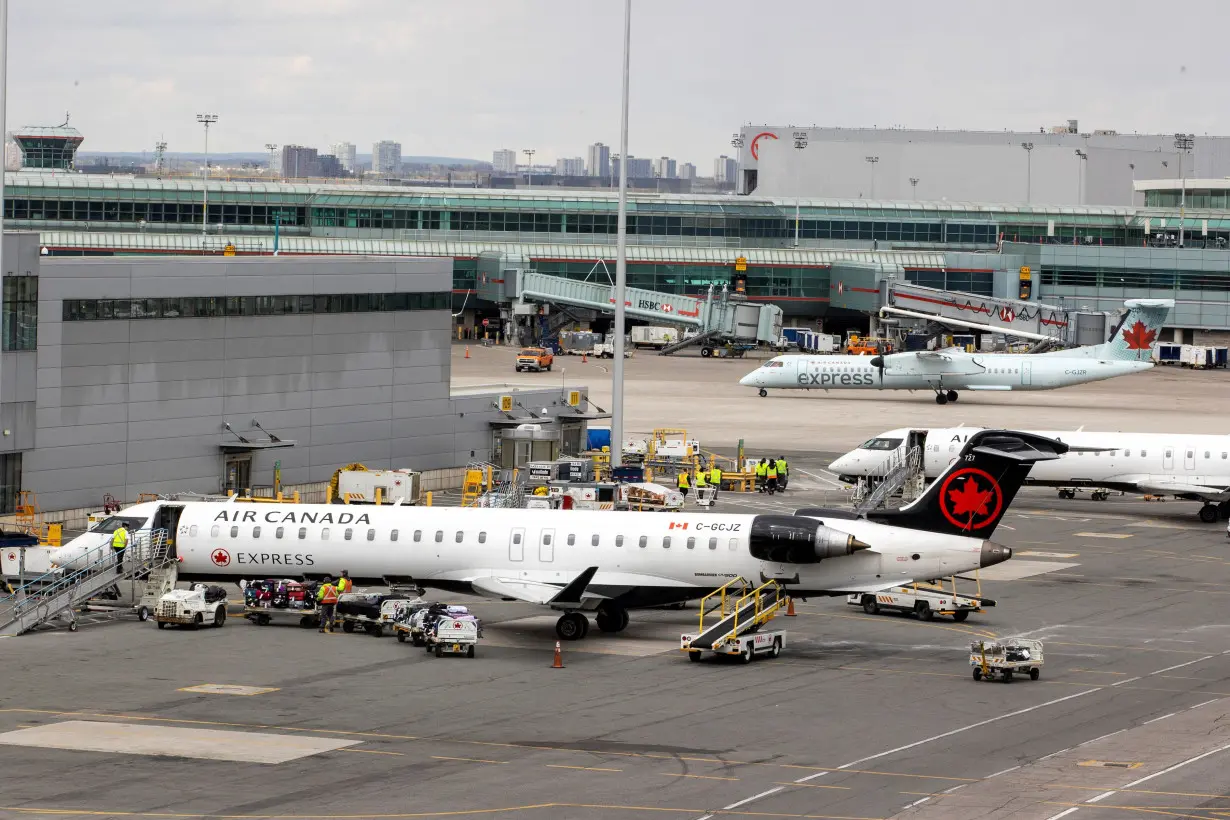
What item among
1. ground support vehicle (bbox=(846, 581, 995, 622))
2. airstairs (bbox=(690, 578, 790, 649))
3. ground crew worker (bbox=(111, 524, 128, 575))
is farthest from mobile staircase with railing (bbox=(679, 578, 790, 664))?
ground crew worker (bbox=(111, 524, 128, 575))

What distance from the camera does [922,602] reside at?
53.8 meters

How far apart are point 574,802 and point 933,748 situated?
8751 mm

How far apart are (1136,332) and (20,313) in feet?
267

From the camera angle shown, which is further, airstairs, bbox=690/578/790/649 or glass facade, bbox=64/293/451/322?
glass facade, bbox=64/293/451/322

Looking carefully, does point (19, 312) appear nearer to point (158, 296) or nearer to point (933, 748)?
point (158, 296)

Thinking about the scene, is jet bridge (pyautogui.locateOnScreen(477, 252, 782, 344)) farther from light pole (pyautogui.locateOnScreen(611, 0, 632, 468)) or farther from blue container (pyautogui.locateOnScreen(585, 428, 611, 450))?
light pole (pyautogui.locateOnScreen(611, 0, 632, 468))

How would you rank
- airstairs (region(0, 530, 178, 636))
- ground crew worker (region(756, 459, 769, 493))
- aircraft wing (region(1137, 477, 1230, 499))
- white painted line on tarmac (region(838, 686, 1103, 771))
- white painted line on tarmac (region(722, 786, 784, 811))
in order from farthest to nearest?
1. ground crew worker (region(756, 459, 769, 493))
2. aircraft wing (region(1137, 477, 1230, 499))
3. airstairs (region(0, 530, 178, 636))
4. white painted line on tarmac (region(838, 686, 1103, 771))
5. white painted line on tarmac (region(722, 786, 784, 811))

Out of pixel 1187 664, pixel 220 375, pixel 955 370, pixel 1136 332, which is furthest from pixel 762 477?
pixel 1136 332

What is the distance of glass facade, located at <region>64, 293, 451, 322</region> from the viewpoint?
65750 mm

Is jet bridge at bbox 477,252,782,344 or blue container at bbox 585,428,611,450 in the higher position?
jet bridge at bbox 477,252,782,344

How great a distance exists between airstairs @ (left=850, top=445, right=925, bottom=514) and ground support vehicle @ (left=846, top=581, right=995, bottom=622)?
20.9 meters

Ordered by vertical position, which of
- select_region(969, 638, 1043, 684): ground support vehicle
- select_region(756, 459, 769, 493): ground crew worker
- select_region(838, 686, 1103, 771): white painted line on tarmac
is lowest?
select_region(838, 686, 1103, 771): white painted line on tarmac

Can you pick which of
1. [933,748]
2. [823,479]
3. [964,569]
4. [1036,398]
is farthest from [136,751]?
[1036,398]

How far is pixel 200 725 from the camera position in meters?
37.9
